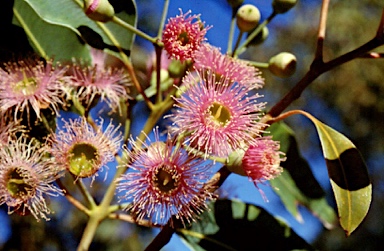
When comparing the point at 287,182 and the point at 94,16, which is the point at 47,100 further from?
the point at 287,182

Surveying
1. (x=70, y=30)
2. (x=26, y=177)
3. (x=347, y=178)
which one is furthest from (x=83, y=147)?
(x=347, y=178)

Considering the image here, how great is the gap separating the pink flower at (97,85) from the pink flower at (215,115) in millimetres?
199

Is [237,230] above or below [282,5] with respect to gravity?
below

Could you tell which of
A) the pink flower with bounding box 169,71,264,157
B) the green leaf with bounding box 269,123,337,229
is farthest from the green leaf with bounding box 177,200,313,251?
the pink flower with bounding box 169,71,264,157

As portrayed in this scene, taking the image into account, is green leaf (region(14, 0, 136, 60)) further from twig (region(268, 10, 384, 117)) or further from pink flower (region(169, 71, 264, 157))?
twig (region(268, 10, 384, 117))

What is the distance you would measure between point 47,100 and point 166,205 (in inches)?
11.7

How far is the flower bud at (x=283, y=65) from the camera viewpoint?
1.11 metres

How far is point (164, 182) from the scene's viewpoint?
980 mm

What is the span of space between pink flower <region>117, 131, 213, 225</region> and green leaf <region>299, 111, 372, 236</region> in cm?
21

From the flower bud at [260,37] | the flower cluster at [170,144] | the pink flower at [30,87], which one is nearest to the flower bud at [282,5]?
the flower bud at [260,37]

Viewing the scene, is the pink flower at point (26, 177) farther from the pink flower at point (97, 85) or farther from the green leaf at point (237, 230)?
the green leaf at point (237, 230)

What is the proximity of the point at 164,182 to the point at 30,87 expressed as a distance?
34cm

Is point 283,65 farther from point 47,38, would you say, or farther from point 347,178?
point 47,38

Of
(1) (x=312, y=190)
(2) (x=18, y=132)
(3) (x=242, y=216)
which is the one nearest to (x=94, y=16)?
(2) (x=18, y=132)
